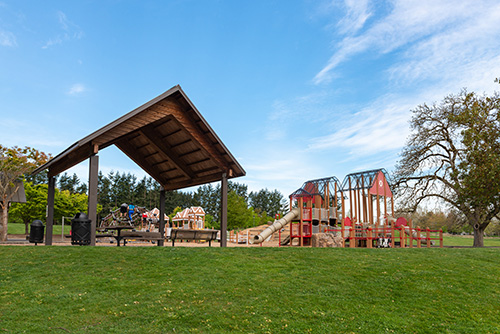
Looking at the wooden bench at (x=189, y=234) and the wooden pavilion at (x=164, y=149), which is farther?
the wooden bench at (x=189, y=234)

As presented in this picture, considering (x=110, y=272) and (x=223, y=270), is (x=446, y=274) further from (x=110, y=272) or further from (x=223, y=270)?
(x=110, y=272)

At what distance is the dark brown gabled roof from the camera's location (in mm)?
14445

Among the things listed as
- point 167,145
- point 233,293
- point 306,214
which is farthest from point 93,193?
point 306,214

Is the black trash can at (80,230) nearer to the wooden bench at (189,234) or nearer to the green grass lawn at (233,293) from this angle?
the green grass lawn at (233,293)

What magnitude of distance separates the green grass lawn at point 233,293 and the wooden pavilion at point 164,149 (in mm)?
3964

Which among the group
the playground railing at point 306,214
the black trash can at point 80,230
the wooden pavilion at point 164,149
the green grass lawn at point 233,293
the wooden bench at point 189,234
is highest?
the wooden pavilion at point 164,149

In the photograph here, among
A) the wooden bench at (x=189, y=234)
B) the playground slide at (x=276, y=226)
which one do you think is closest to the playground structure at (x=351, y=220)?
the playground slide at (x=276, y=226)

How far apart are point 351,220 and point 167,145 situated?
1227 cm

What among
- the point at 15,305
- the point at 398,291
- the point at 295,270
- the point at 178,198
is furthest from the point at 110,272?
the point at 178,198

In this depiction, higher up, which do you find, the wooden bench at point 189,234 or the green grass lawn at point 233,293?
the wooden bench at point 189,234

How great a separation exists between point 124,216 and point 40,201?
24179mm

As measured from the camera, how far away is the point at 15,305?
7.61 metres

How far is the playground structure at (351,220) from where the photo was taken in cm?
2367

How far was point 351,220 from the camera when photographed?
78.0 feet
